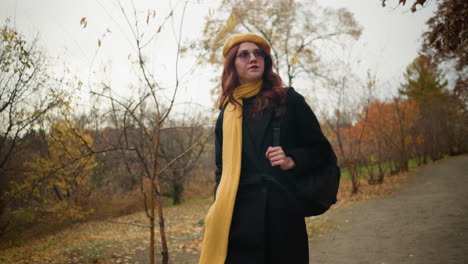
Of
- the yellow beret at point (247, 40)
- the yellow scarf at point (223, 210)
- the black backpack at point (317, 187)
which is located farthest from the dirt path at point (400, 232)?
the yellow beret at point (247, 40)

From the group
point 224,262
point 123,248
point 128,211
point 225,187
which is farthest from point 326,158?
point 128,211

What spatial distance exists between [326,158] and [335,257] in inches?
159

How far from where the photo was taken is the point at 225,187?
1.68 m

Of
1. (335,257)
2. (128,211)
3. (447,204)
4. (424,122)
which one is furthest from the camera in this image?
(424,122)

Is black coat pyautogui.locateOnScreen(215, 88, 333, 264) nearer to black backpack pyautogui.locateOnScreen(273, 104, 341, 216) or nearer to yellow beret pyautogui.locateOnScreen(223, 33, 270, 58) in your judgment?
black backpack pyautogui.locateOnScreen(273, 104, 341, 216)

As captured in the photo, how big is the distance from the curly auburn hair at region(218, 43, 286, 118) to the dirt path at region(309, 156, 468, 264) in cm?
390

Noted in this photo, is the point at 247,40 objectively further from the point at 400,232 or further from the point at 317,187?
the point at 400,232

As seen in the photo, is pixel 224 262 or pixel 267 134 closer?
pixel 224 262

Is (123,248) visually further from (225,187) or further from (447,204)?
(447,204)

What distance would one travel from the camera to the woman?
5.27 feet

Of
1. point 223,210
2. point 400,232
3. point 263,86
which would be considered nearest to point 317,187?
point 223,210

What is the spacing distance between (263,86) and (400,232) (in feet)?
18.0

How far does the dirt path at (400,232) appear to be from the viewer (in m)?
4.46

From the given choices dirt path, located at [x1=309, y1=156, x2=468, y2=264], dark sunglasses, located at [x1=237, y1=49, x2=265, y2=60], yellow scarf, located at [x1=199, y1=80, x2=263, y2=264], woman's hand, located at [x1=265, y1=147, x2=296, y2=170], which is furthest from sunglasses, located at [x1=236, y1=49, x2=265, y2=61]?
dirt path, located at [x1=309, y1=156, x2=468, y2=264]
